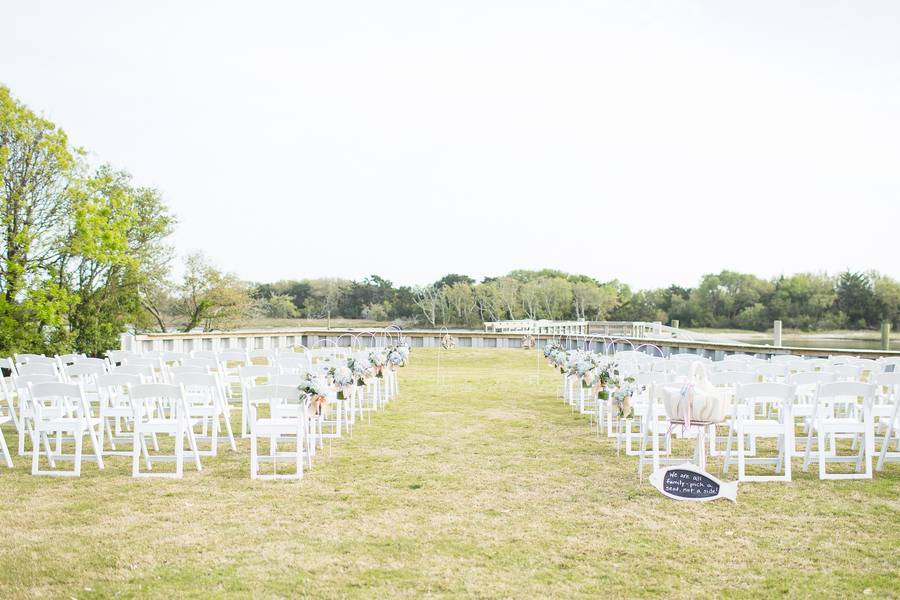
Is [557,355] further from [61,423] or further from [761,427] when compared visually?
[61,423]

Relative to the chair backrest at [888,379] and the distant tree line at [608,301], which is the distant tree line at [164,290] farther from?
the chair backrest at [888,379]

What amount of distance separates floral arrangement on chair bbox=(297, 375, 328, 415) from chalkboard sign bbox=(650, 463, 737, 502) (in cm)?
340

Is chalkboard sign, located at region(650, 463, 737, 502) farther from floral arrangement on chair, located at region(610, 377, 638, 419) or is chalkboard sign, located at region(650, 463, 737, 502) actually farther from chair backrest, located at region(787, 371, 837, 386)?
chair backrest, located at region(787, 371, 837, 386)

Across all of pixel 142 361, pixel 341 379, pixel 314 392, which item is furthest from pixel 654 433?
pixel 142 361

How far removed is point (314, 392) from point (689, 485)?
3.75 m

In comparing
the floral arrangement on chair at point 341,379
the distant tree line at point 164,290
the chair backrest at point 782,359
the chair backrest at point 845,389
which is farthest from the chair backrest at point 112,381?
the distant tree line at point 164,290

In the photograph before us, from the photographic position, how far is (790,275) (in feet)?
151

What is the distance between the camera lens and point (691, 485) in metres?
6.08

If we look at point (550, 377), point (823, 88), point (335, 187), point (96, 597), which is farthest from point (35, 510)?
point (335, 187)

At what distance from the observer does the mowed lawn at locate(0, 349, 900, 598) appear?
4.21 m

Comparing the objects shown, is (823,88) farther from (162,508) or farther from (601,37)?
(162,508)

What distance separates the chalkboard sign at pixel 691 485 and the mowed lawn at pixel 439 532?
10 cm

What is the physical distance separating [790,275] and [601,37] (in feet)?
99.7

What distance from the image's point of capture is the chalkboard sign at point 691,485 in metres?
6.00
